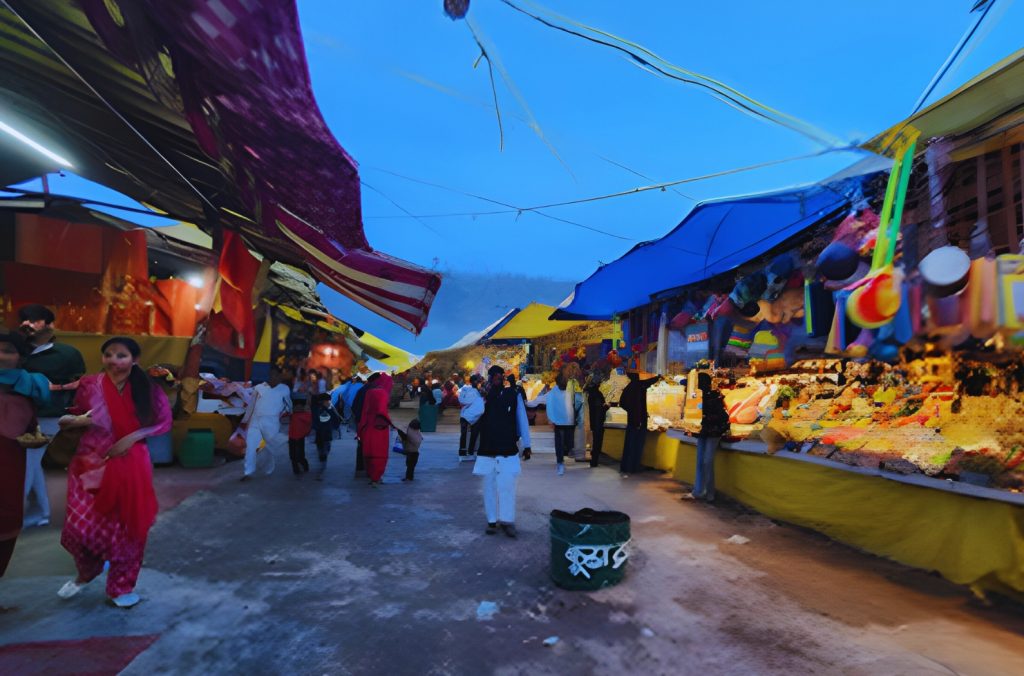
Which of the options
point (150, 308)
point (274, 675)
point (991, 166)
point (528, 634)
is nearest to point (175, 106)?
point (274, 675)

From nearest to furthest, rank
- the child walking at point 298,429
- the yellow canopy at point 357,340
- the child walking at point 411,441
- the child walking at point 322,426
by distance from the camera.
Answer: the child walking at point 411,441 < the child walking at point 298,429 < the child walking at point 322,426 < the yellow canopy at point 357,340

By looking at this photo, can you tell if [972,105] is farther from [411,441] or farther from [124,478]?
[411,441]

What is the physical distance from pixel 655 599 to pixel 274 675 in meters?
2.56

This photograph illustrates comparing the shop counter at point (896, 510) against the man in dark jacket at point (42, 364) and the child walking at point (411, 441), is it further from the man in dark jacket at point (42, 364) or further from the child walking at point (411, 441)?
the man in dark jacket at point (42, 364)

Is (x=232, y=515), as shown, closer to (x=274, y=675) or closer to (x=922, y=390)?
(x=274, y=675)

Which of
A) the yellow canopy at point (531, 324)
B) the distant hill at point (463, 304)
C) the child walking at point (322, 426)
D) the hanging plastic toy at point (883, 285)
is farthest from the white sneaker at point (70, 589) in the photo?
the distant hill at point (463, 304)

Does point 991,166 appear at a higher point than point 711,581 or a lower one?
higher

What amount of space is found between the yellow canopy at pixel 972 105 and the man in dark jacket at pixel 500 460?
400cm

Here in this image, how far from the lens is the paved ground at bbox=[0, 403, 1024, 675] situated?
3084 millimetres

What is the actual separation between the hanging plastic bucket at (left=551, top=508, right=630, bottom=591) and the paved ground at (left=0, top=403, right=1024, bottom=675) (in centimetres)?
13

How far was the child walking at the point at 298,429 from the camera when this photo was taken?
888 centimetres

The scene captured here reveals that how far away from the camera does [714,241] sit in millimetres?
8297

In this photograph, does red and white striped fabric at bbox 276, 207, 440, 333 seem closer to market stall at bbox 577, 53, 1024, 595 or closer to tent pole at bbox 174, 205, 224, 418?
tent pole at bbox 174, 205, 224, 418

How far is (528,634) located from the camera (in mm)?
3467
